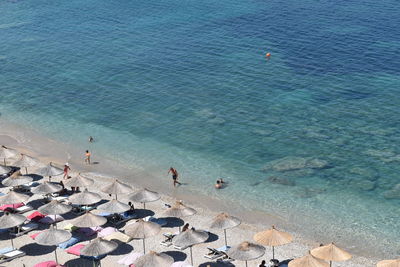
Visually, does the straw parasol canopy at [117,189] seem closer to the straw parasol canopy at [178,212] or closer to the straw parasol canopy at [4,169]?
the straw parasol canopy at [178,212]

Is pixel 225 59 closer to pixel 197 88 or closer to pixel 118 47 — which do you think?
pixel 197 88

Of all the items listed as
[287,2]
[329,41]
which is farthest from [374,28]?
[287,2]

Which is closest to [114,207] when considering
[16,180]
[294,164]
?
[16,180]

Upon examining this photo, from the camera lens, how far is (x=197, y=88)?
2913 inches

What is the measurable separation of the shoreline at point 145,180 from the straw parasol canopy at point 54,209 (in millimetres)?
9990

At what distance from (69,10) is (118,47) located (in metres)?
22.9


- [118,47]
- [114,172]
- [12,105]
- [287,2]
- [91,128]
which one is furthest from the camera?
[287,2]

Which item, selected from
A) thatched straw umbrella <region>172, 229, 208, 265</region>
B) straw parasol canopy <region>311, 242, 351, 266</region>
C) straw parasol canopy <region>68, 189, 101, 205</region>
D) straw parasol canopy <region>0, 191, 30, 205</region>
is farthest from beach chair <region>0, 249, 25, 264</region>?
straw parasol canopy <region>311, 242, 351, 266</region>

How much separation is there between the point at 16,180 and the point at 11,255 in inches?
387

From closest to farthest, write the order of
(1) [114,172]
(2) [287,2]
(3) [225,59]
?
1. (1) [114,172]
2. (3) [225,59]
3. (2) [287,2]

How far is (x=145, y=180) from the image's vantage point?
181 feet

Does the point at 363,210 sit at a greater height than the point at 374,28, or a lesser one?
lesser

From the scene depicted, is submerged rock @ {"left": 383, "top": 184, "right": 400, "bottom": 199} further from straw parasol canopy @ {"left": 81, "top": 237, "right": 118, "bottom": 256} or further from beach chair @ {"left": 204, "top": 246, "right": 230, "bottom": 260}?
straw parasol canopy @ {"left": 81, "top": 237, "right": 118, "bottom": 256}

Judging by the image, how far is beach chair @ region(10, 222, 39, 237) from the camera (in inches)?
1740
